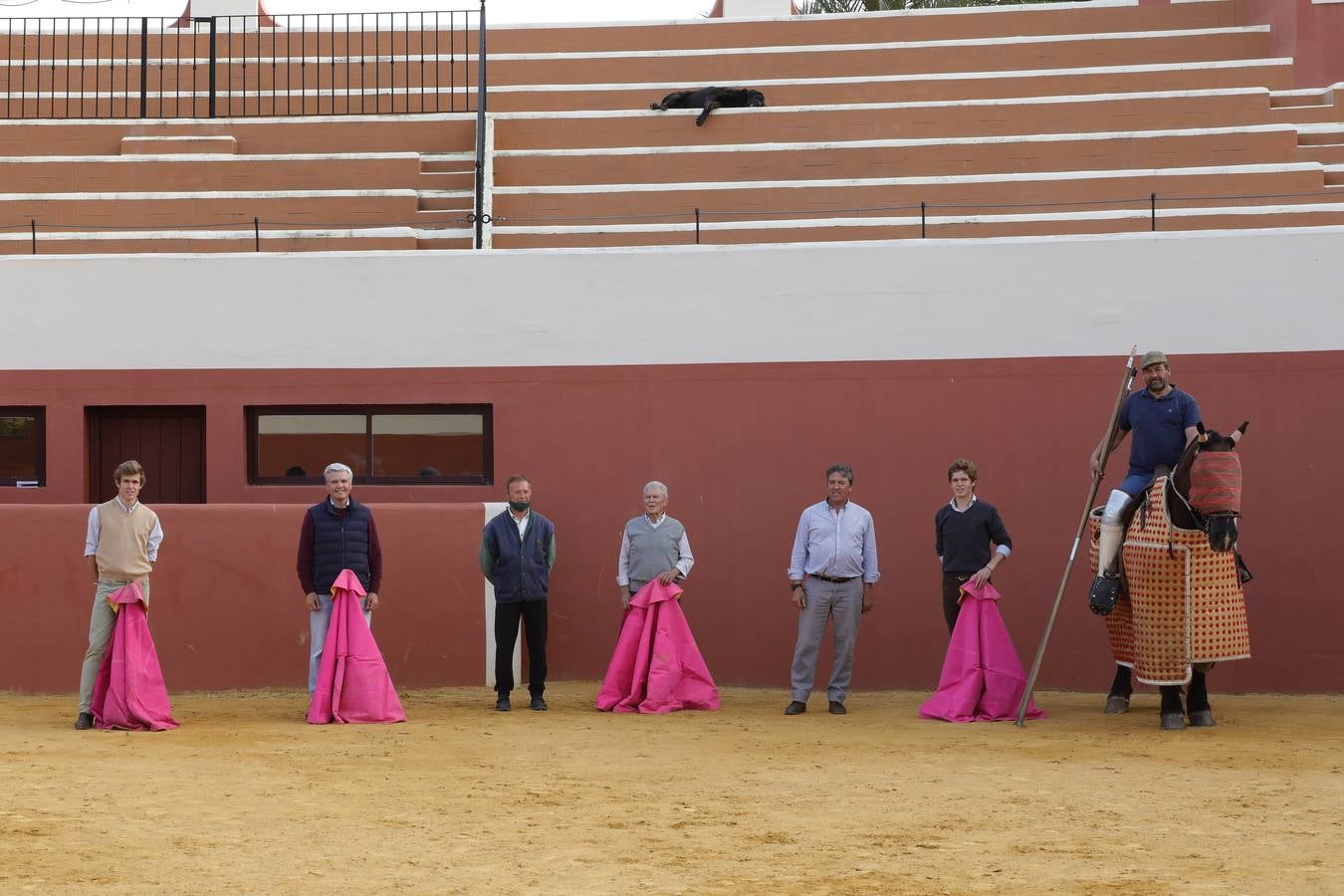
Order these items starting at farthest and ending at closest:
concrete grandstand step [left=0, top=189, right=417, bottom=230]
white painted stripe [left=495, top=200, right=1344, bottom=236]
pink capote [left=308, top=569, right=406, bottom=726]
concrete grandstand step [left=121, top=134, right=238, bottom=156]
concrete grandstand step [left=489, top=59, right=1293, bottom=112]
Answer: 1. concrete grandstand step [left=489, top=59, right=1293, bottom=112]
2. concrete grandstand step [left=121, top=134, right=238, bottom=156]
3. concrete grandstand step [left=0, top=189, right=417, bottom=230]
4. white painted stripe [left=495, top=200, right=1344, bottom=236]
5. pink capote [left=308, top=569, right=406, bottom=726]

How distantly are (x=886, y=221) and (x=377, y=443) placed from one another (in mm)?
4626

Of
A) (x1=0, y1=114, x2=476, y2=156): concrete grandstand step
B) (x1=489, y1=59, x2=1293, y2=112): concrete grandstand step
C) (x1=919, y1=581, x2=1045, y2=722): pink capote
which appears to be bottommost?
(x1=919, y1=581, x2=1045, y2=722): pink capote

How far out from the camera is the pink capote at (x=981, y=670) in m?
10.7

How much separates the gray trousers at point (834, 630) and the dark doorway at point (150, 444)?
5009 mm

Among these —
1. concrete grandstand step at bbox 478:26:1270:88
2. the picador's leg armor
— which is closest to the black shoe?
the picador's leg armor

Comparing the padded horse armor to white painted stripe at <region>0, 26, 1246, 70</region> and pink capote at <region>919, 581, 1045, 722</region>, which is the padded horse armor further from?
white painted stripe at <region>0, 26, 1246, 70</region>

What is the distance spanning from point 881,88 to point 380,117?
4.83 meters

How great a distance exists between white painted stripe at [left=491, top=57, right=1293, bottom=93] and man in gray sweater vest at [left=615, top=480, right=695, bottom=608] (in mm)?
6393

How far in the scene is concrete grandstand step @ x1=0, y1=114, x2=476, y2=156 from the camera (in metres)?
15.7

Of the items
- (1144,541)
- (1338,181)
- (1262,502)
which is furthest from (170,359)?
(1338,181)

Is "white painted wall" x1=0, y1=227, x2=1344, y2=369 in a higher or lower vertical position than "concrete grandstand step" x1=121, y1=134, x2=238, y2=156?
lower

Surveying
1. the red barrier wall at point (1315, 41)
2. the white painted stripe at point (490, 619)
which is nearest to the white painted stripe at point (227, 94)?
the white painted stripe at point (490, 619)

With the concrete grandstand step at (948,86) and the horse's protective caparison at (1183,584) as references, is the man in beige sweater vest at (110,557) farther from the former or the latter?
the concrete grandstand step at (948,86)

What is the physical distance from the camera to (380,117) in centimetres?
1600
